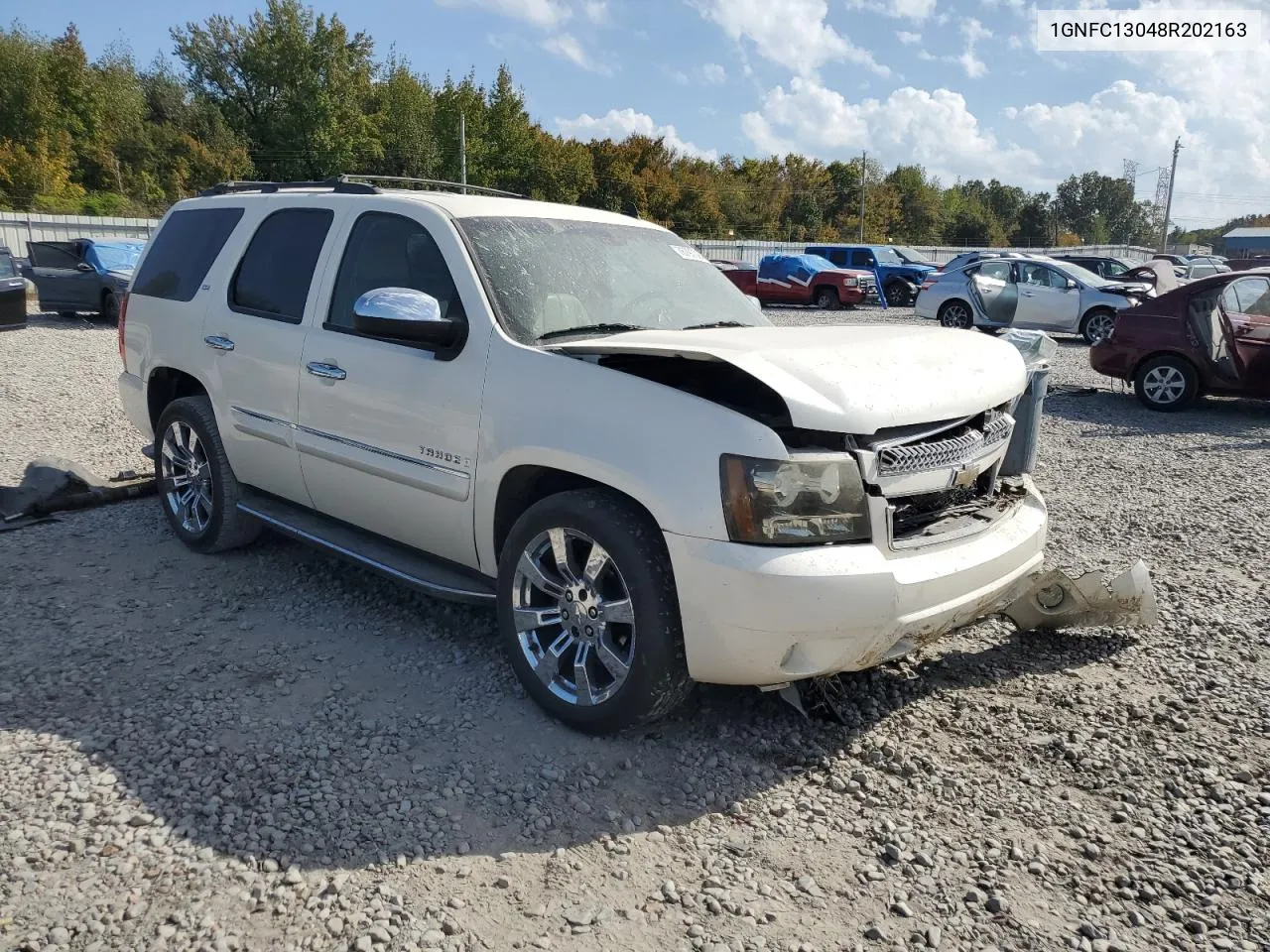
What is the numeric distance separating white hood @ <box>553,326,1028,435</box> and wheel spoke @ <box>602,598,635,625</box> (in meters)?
0.84

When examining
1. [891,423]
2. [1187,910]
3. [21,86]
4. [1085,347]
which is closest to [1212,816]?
[1187,910]

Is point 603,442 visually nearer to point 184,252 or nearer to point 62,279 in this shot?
point 184,252

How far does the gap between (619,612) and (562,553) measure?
1.05 feet

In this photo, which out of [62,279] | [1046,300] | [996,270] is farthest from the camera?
[996,270]

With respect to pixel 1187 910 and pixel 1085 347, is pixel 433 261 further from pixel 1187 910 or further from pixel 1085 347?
pixel 1085 347

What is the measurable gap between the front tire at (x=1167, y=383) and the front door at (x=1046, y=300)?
8.39 m

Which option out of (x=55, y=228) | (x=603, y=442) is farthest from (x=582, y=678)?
(x=55, y=228)

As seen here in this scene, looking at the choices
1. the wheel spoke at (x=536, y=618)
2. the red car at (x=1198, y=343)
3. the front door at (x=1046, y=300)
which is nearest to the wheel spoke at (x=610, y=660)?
the wheel spoke at (x=536, y=618)

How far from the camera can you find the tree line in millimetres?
51250

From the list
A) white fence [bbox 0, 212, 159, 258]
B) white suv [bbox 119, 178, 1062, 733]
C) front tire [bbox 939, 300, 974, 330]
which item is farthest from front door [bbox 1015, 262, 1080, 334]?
white fence [bbox 0, 212, 159, 258]

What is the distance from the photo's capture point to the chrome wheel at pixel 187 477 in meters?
5.45

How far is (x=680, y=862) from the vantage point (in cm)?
288

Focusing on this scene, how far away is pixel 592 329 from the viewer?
398 cm

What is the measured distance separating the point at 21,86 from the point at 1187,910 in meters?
62.7
